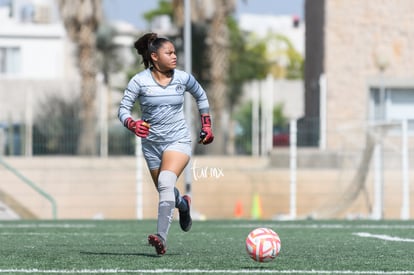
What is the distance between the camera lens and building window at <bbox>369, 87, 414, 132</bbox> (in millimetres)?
36188

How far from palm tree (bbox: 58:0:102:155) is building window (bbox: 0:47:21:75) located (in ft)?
64.2

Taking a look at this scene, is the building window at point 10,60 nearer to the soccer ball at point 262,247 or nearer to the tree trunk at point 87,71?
the tree trunk at point 87,71

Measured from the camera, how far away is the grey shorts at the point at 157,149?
38.3 ft

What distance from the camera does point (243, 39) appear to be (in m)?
89.5

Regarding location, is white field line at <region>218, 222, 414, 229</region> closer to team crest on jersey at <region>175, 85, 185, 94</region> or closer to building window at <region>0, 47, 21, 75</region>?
team crest on jersey at <region>175, 85, 185, 94</region>

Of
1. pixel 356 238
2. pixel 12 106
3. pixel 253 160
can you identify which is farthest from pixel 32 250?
pixel 12 106

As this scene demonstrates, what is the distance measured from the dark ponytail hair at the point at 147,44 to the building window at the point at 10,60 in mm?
52647

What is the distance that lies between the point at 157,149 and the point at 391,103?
25365mm

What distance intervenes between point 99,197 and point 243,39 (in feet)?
198

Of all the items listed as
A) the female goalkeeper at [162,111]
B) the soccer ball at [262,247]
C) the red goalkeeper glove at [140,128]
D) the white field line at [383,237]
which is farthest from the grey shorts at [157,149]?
the white field line at [383,237]

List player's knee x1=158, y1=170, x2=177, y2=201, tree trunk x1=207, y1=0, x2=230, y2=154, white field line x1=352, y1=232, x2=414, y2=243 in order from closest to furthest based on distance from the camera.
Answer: player's knee x1=158, y1=170, x2=177, y2=201 < white field line x1=352, y1=232, x2=414, y2=243 < tree trunk x1=207, y1=0, x2=230, y2=154

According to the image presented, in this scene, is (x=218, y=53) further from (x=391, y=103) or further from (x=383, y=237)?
(x=383, y=237)

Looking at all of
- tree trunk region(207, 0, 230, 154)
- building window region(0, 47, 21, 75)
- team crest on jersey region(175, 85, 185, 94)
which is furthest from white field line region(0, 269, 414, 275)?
building window region(0, 47, 21, 75)

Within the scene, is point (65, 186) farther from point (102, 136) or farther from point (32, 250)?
point (32, 250)
